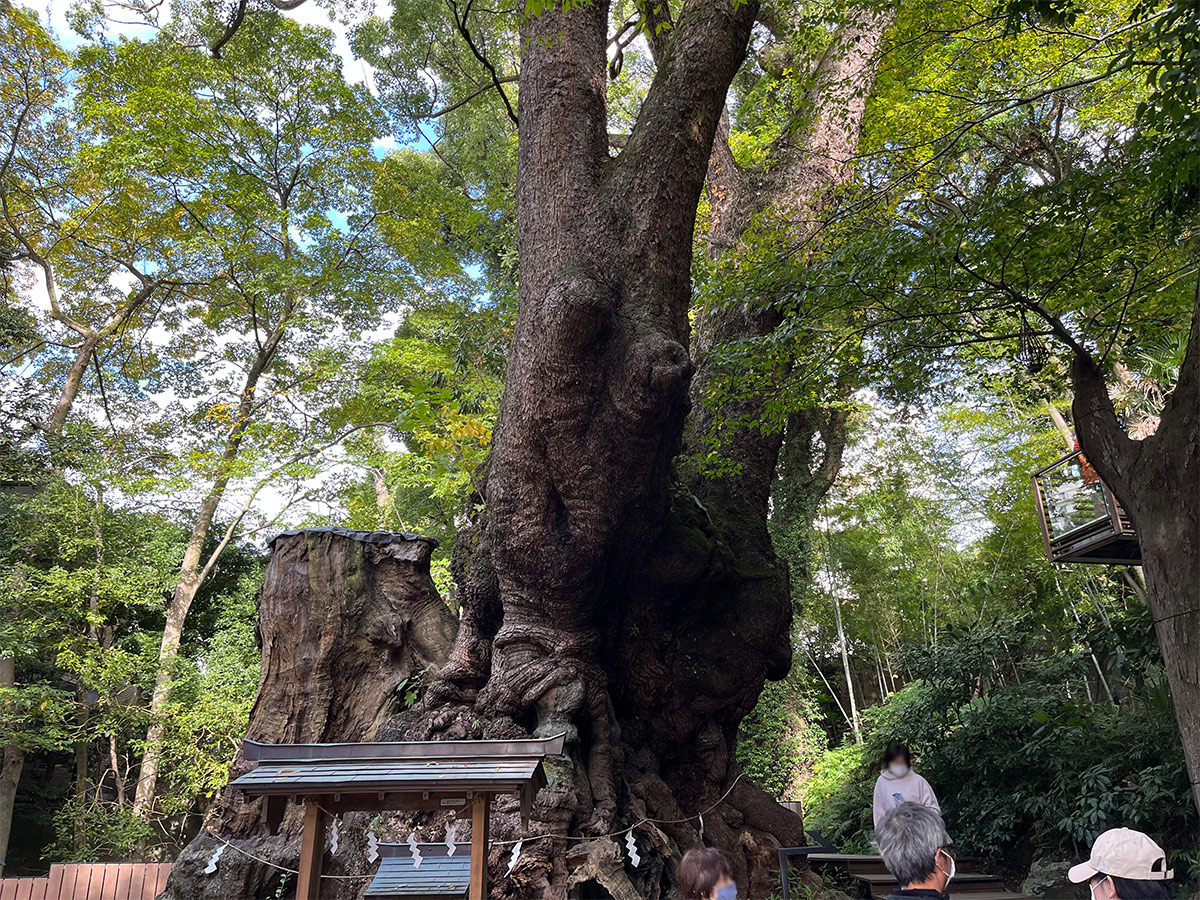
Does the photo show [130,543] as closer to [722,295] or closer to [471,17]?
[471,17]

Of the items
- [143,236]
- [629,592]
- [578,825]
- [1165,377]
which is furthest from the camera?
[143,236]

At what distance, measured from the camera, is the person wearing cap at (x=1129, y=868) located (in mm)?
1826

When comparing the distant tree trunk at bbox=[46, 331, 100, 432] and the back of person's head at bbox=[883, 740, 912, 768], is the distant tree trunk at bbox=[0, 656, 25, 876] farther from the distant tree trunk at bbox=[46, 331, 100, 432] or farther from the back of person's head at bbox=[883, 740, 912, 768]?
the back of person's head at bbox=[883, 740, 912, 768]

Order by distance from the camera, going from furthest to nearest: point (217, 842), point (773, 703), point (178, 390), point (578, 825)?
1. point (178, 390)
2. point (773, 703)
3. point (217, 842)
4. point (578, 825)

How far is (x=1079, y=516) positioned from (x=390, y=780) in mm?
8164

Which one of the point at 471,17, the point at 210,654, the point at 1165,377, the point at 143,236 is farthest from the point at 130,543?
the point at 1165,377

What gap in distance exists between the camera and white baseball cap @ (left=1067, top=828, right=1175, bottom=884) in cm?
183

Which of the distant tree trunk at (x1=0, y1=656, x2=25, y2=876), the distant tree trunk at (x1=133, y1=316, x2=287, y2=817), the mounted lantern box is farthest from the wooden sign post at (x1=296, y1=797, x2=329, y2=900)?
the distant tree trunk at (x1=0, y1=656, x2=25, y2=876)

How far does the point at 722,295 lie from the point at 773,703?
8205 mm

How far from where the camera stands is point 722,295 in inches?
241

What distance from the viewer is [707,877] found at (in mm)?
2275

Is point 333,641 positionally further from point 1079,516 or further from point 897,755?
point 1079,516

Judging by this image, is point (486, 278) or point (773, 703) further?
point (486, 278)

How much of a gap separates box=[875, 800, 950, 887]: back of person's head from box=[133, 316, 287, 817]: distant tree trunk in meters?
11.0
